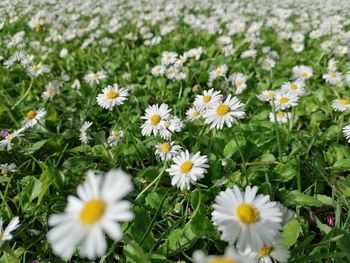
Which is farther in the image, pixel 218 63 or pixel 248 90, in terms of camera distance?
pixel 218 63

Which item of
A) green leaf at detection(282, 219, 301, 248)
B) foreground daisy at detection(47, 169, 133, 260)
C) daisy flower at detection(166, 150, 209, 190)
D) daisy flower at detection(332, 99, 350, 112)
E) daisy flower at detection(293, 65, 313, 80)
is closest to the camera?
foreground daisy at detection(47, 169, 133, 260)

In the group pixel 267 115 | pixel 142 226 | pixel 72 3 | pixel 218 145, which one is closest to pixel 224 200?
pixel 142 226

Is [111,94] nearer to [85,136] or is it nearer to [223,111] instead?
[85,136]

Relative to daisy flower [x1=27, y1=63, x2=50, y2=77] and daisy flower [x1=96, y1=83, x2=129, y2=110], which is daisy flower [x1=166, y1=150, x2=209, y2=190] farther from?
daisy flower [x1=27, y1=63, x2=50, y2=77]

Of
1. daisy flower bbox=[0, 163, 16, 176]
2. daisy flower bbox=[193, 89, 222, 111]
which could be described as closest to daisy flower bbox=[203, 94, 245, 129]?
daisy flower bbox=[193, 89, 222, 111]

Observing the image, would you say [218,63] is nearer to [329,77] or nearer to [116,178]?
[329,77]

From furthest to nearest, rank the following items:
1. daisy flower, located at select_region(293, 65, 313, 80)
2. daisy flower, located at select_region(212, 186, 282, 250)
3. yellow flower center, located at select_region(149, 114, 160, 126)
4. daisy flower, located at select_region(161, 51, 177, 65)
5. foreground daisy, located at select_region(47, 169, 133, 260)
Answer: daisy flower, located at select_region(161, 51, 177, 65), daisy flower, located at select_region(293, 65, 313, 80), yellow flower center, located at select_region(149, 114, 160, 126), daisy flower, located at select_region(212, 186, 282, 250), foreground daisy, located at select_region(47, 169, 133, 260)
